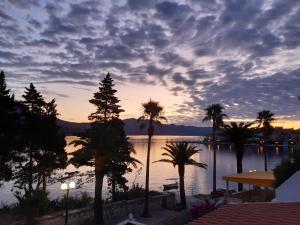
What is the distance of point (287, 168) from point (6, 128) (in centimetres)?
2956

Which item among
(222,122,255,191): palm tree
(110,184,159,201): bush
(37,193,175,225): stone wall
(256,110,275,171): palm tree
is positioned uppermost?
(256,110,275,171): palm tree

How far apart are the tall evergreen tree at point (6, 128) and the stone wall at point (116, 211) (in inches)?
418

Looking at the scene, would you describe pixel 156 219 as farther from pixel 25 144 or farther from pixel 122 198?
pixel 25 144

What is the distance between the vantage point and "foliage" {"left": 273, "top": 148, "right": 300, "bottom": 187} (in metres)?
21.1

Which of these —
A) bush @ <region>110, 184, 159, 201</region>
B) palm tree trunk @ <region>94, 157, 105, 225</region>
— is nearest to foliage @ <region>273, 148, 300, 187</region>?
palm tree trunk @ <region>94, 157, 105, 225</region>

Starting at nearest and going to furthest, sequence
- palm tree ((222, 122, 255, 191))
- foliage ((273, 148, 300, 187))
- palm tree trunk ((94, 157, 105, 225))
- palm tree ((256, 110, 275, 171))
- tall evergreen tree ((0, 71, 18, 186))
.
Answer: foliage ((273, 148, 300, 187)) → palm tree trunk ((94, 157, 105, 225)) → tall evergreen tree ((0, 71, 18, 186)) → palm tree ((222, 122, 255, 191)) → palm tree ((256, 110, 275, 171))

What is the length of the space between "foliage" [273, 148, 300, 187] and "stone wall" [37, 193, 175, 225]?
15.4m

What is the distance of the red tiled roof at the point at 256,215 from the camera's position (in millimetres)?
12875

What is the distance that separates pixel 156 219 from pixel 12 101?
61.5ft

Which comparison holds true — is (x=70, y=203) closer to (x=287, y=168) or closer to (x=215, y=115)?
(x=287, y=168)

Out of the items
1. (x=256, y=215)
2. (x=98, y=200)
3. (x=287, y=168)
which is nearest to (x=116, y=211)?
(x=98, y=200)

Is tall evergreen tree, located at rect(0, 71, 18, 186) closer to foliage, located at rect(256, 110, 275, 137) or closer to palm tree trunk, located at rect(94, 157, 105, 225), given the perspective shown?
palm tree trunk, located at rect(94, 157, 105, 225)

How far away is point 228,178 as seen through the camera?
25688 millimetres

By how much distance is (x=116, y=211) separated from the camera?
3841 centimetres
